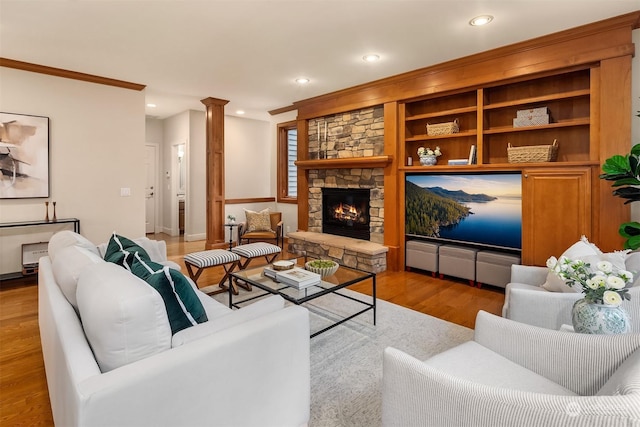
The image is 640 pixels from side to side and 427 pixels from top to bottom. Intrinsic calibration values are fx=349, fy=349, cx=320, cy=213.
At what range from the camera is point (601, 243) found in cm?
318

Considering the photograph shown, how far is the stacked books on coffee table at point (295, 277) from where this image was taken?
8.73 feet

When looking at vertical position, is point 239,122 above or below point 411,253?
above

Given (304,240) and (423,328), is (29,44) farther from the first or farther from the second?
(423,328)

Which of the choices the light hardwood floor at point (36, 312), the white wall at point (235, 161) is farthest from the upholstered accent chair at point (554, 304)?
the white wall at point (235, 161)

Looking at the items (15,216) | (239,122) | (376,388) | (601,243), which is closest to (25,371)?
(376,388)

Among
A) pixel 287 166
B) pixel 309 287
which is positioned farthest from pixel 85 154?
pixel 309 287

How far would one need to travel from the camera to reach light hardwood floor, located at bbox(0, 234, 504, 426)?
75.1 inches

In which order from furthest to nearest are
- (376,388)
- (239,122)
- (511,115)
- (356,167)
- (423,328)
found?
(239,122)
(356,167)
(511,115)
(423,328)
(376,388)

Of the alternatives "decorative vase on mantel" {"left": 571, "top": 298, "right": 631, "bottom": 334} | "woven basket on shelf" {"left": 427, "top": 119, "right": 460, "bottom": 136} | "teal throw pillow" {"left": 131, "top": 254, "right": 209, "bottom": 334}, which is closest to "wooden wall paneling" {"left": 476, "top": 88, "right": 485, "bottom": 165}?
"woven basket on shelf" {"left": 427, "top": 119, "right": 460, "bottom": 136}

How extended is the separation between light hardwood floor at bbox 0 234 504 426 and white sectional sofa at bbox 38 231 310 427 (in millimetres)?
804

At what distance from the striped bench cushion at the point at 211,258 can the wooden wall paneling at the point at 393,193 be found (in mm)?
2180

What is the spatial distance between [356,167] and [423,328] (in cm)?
289

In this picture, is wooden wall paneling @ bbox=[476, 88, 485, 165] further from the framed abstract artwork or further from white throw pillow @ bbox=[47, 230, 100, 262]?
the framed abstract artwork

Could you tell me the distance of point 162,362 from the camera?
116cm
